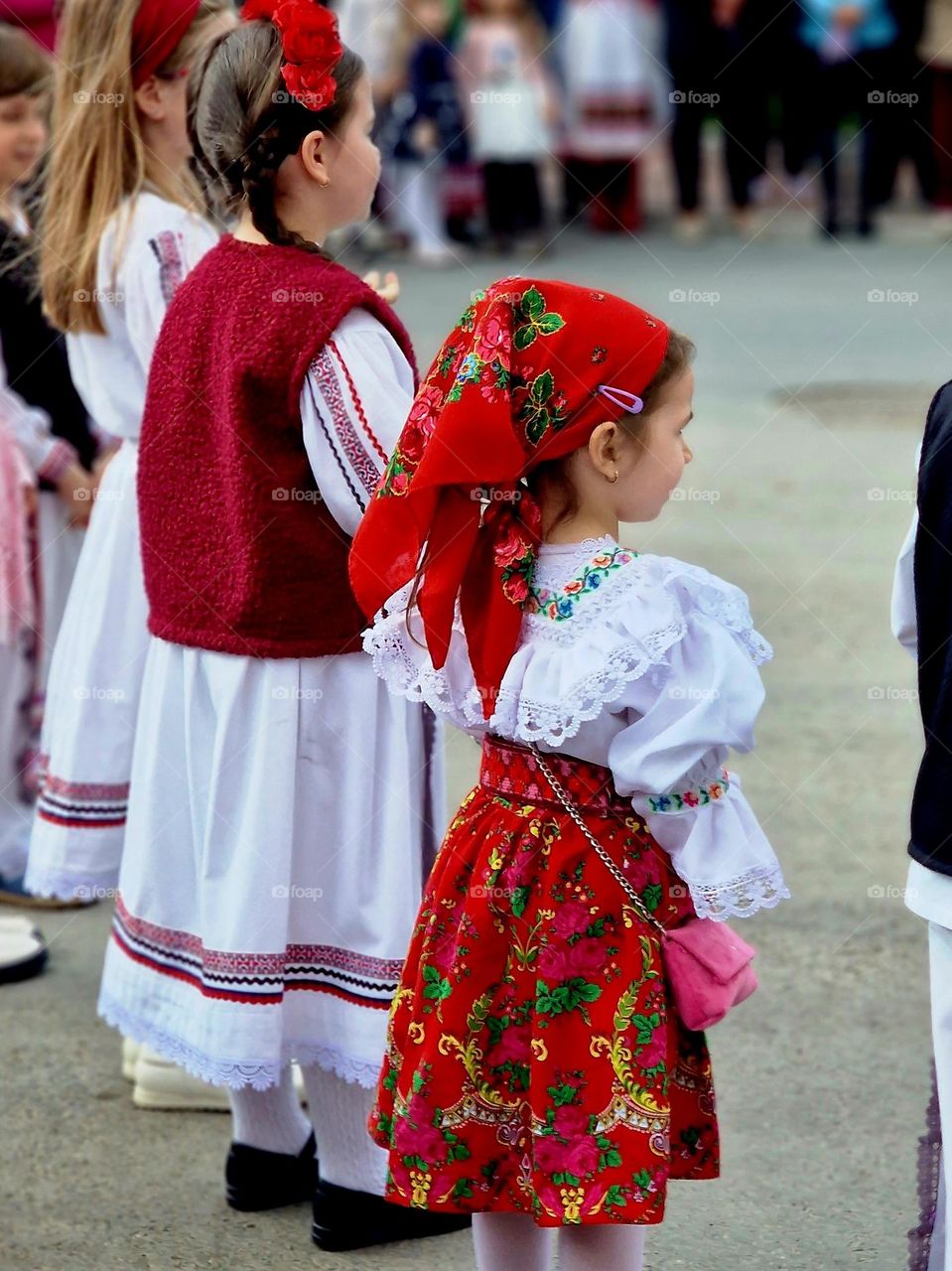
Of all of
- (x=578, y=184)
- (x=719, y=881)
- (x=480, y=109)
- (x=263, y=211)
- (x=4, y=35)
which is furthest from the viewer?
(x=578, y=184)

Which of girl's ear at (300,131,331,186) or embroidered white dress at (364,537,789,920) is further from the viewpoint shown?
girl's ear at (300,131,331,186)

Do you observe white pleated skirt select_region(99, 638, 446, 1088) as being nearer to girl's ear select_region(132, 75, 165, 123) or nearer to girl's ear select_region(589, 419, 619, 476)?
girl's ear select_region(589, 419, 619, 476)

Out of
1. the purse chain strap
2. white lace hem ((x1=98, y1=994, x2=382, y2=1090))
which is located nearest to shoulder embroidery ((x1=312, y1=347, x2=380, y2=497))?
the purse chain strap

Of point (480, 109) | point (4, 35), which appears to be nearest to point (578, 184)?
point (480, 109)

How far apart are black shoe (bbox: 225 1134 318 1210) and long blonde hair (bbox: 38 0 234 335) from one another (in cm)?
142

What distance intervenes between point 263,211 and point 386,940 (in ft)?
3.48

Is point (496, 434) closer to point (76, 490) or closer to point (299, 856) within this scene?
point (299, 856)

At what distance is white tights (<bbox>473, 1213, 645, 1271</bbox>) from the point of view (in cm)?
240

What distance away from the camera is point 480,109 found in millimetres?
13164

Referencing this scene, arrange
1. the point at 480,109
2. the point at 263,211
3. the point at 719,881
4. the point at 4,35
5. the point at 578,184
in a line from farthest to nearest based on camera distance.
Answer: the point at 578,184
the point at 480,109
the point at 4,35
the point at 263,211
the point at 719,881

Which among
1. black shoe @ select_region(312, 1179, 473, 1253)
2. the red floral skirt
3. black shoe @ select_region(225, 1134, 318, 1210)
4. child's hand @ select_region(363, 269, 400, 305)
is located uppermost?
child's hand @ select_region(363, 269, 400, 305)

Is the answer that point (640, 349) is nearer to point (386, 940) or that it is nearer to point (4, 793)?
point (386, 940)

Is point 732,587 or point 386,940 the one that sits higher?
point 732,587

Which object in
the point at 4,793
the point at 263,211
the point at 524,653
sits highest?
the point at 263,211
